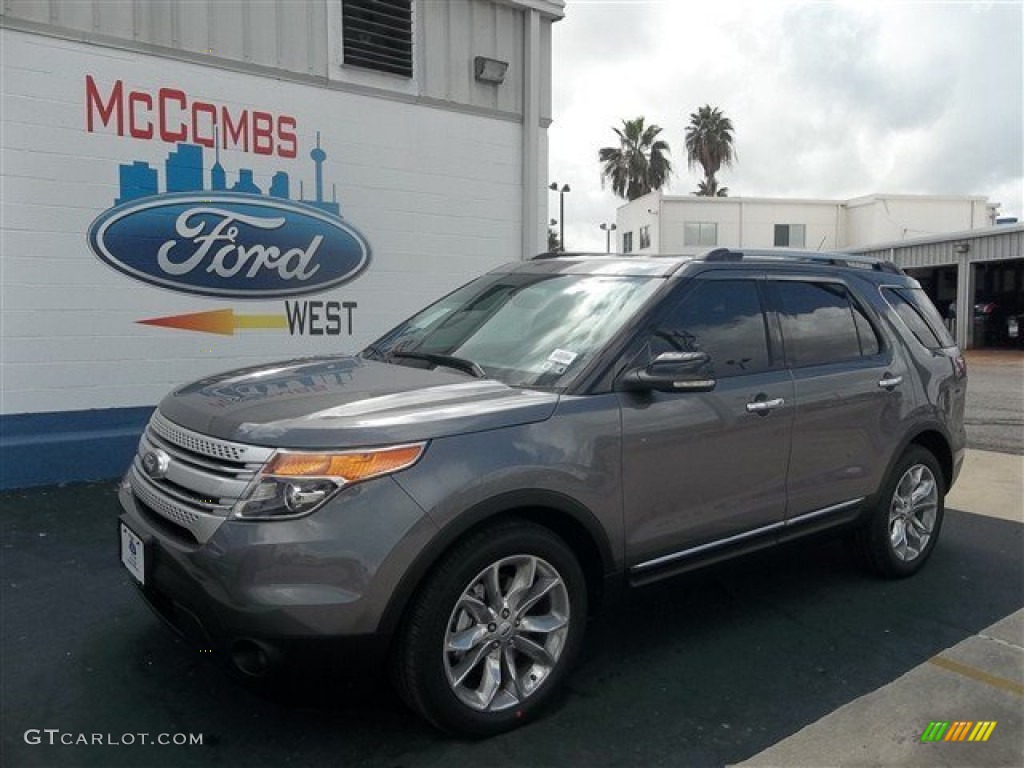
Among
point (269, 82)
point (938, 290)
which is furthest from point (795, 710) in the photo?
point (938, 290)

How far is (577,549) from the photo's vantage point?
3.20 metres

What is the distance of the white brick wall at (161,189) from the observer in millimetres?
6078

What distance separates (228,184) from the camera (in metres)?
6.95

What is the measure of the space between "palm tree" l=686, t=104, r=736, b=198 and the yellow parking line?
48.1 meters

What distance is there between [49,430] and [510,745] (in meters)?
4.92

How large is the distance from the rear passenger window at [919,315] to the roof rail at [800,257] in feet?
0.55

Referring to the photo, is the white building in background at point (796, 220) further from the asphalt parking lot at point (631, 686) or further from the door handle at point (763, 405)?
the door handle at point (763, 405)

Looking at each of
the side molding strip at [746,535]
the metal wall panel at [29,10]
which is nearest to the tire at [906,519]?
the side molding strip at [746,535]

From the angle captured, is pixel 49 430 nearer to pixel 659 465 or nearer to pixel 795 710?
pixel 659 465

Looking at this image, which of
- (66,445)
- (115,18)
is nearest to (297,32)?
(115,18)

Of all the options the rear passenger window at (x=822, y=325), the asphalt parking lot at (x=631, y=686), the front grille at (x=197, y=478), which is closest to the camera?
the front grille at (x=197, y=478)

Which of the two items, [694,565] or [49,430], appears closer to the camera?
[694,565]

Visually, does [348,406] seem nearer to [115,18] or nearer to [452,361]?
[452,361]

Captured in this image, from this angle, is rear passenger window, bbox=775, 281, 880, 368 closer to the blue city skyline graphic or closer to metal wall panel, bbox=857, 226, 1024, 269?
the blue city skyline graphic
